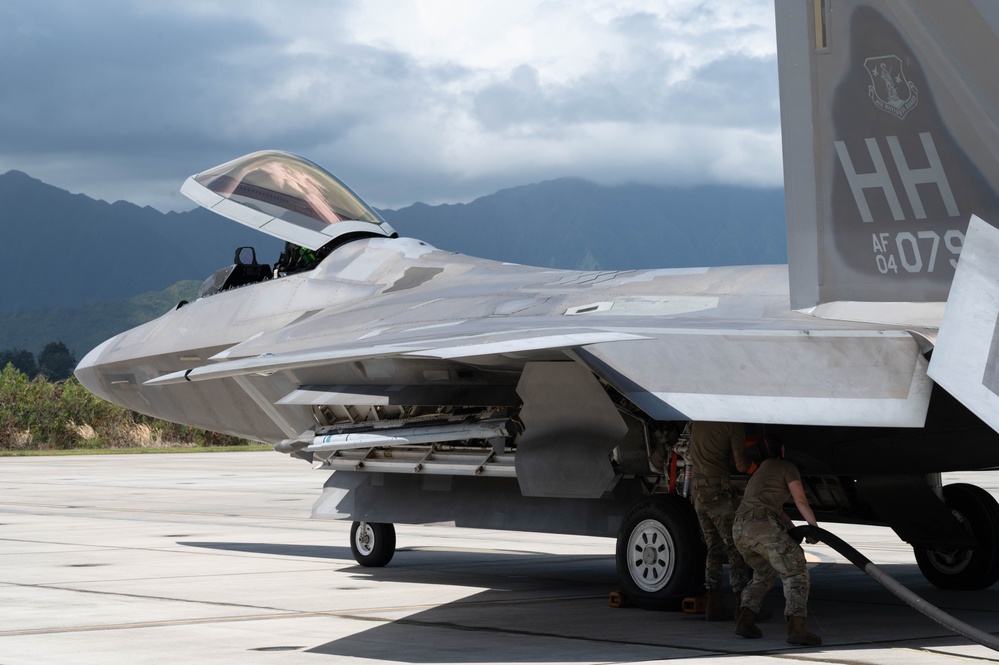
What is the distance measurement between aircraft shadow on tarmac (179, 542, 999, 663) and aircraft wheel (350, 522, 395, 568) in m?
0.13

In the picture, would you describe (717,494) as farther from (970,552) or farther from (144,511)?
(144,511)

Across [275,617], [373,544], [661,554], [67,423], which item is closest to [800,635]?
[661,554]

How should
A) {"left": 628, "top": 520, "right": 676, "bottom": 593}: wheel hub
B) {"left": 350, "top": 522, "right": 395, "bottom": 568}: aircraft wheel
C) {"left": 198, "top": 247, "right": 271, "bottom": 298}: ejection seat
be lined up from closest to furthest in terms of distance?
{"left": 628, "top": 520, "right": 676, "bottom": 593}: wheel hub
{"left": 350, "top": 522, "right": 395, "bottom": 568}: aircraft wheel
{"left": 198, "top": 247, "right": 271, "bottom": 298}: ejection seat

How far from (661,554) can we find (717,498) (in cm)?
70

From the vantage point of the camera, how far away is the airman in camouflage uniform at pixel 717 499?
8266 millimetres

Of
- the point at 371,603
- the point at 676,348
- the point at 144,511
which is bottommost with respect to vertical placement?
the point at 144,511

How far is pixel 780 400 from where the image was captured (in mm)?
6914

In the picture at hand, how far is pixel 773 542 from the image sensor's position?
743cm

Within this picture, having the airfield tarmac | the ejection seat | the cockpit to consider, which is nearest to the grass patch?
the airfield tarmac

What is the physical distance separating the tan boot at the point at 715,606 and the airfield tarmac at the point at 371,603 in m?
0.12

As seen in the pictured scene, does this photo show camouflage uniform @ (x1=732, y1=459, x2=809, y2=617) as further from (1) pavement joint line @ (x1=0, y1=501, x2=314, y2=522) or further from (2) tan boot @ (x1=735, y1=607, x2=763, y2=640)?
(1) pavement joint line @ (x1=0, y1=501, x2=314, y2=522)

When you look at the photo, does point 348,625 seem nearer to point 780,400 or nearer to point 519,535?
point 780,400

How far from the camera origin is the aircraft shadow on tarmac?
7.29 meters

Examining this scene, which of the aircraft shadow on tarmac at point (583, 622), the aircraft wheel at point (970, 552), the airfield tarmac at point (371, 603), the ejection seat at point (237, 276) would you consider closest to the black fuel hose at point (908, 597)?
the airfield tarmac at point (371, 603)
